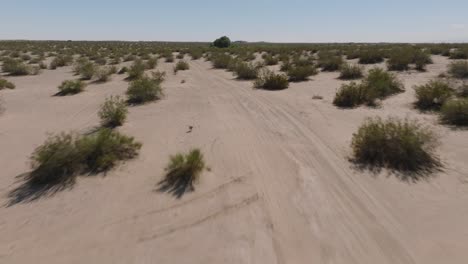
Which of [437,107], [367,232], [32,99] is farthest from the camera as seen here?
[32,99]

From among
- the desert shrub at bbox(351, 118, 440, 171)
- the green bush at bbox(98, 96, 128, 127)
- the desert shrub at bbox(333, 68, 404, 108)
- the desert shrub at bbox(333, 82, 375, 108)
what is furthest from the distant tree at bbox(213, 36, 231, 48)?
the desert shrub at bbox(351, 118, 440, 171)

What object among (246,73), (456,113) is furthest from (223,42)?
(456,113)

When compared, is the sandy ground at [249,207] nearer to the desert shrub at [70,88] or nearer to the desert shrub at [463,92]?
the desert shrub at [463,92]

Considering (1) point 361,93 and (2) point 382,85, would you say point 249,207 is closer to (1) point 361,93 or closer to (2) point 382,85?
(1) point 361,93

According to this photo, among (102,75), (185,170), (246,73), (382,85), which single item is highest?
(382,85)

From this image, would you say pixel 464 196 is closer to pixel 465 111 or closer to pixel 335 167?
pixel 335 167

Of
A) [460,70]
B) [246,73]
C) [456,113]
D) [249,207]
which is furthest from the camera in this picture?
[246,73]

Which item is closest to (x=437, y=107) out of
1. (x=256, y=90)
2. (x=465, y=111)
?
(x=465, y=111)
